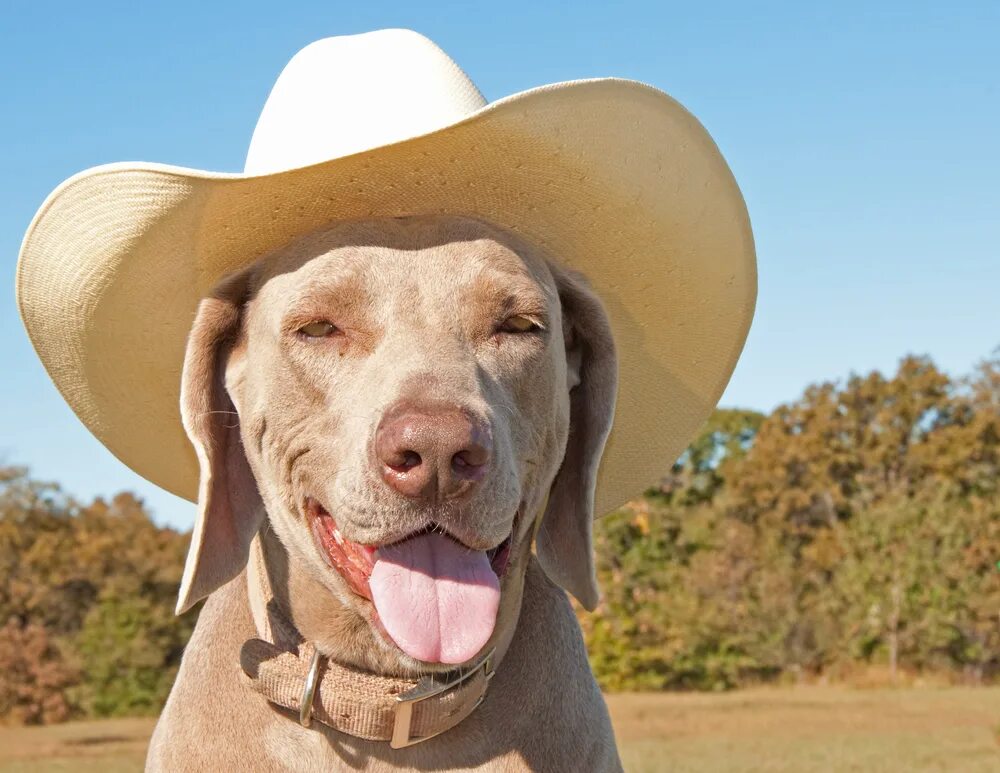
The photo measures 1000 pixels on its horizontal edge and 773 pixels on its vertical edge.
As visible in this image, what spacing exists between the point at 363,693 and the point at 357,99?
1.76 m

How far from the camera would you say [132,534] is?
145 feet

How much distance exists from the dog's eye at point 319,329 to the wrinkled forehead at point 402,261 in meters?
0.09

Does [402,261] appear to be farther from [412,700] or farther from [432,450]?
[412,700]

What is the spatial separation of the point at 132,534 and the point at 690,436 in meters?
42.1

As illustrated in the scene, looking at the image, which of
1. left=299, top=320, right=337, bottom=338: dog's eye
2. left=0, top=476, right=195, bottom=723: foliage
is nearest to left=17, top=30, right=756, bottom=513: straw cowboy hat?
left=299, top=320, right=337, bottom=338: dog's eye

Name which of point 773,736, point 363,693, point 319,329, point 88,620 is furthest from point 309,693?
point 88,620

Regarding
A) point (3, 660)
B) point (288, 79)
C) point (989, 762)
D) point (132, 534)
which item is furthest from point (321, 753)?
point (132, 534)

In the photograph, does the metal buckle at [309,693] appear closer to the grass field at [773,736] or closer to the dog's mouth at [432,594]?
the dog's mouth at [432,594]

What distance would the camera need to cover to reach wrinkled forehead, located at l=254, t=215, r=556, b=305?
3551mm

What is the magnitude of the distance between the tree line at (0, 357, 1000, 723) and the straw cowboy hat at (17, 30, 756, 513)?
124 ft

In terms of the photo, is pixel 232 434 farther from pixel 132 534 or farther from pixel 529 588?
pixel 132 534

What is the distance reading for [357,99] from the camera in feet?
12.7

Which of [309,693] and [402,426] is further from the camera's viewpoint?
[309,693]

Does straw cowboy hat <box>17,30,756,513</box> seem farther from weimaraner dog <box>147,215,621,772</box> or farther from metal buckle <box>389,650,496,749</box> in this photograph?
metal buckle <box>389,650,496,749</box>
